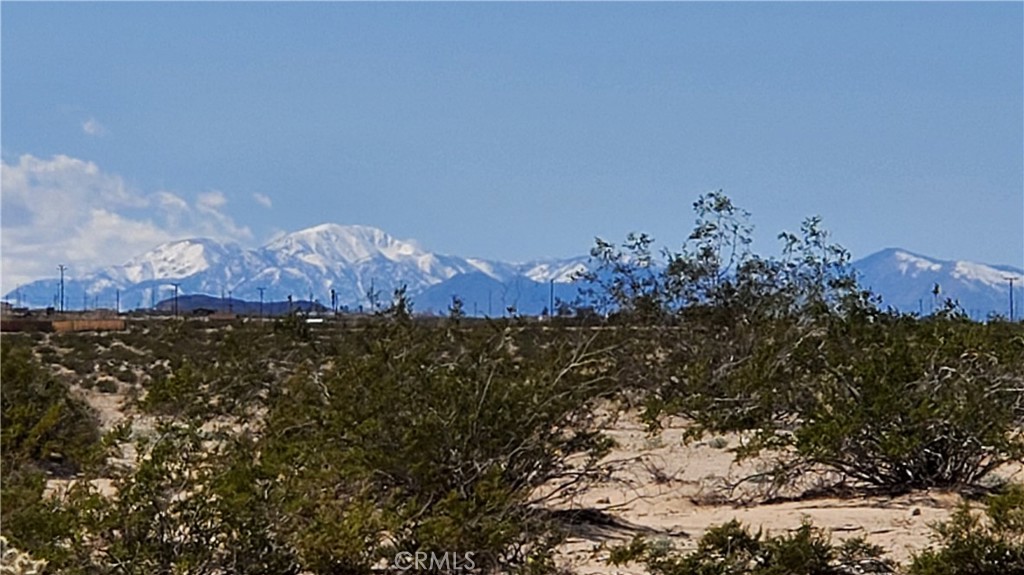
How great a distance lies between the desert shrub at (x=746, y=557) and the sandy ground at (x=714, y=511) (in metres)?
0.70

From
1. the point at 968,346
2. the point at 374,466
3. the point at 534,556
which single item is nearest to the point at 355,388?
the point at 374,466

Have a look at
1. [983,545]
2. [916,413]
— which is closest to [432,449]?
[983,545]

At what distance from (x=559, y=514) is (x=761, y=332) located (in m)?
13.4

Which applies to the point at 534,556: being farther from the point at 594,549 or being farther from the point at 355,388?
the point at 355,388

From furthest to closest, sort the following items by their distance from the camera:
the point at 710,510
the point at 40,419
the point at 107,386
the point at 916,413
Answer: the point at 107,386 → the point at 40,419 → the point at 710,510 → the point at 916,413

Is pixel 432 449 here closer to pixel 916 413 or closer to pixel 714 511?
pixel 714 511

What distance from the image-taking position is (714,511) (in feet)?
43.1

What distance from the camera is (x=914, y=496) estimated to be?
42.4ft

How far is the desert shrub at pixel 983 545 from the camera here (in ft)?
27.3

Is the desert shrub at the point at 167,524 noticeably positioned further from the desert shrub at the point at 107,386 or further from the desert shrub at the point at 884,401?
the desert shrub at the point at 107,386

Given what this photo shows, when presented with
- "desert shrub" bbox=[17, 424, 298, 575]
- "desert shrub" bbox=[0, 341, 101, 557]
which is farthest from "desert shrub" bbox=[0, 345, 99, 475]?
"desert shrub" bbox=[17, 424, 298, 575]

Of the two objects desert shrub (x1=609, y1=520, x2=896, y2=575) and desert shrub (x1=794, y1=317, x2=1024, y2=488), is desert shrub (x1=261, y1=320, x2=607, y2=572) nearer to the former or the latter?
desert shrub (x1=609, y1=520, x2=896, y2=575)

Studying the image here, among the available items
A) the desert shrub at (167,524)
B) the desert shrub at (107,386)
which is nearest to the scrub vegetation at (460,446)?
the desert shrub at (167,524)

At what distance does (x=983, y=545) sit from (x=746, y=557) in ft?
4.52
